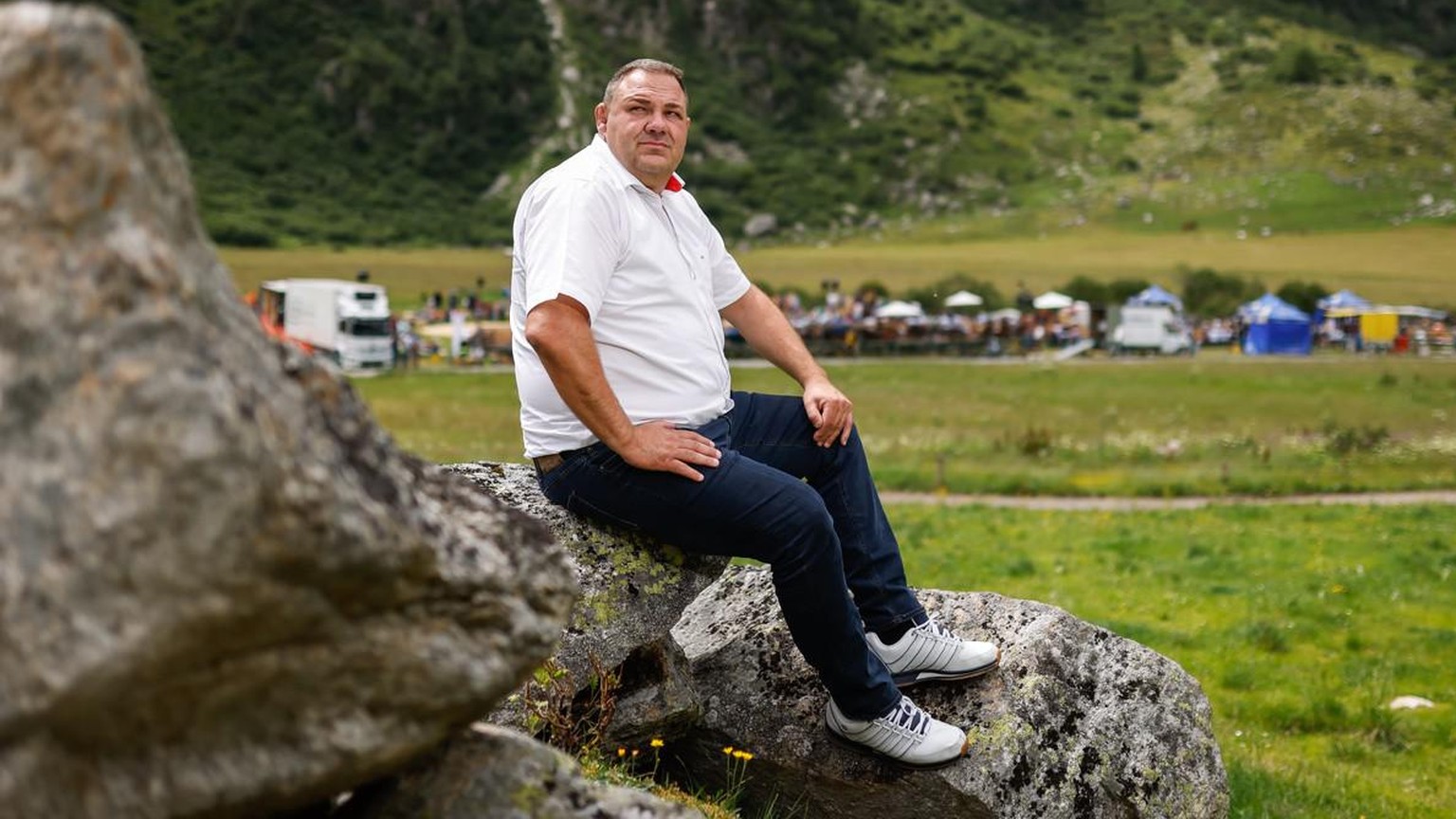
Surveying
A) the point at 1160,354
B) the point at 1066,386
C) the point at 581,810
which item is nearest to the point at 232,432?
the point at 581,810

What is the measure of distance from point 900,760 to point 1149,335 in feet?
211

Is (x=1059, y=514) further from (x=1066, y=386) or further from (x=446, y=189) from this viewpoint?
(x=446, y=189)

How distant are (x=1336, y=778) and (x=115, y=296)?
7670 mm

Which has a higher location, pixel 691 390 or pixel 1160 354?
pixel 691 390

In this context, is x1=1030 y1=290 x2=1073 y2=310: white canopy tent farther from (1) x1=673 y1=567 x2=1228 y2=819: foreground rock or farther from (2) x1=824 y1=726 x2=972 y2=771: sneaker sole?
(2) x1=824 y1=726 x2=972 y2=771: sneaker sole

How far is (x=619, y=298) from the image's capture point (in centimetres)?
573

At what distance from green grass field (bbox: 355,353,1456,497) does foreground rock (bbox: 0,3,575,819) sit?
1998 centimetres

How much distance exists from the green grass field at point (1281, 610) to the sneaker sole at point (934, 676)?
2035mm

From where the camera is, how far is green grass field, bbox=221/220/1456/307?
3831 inches

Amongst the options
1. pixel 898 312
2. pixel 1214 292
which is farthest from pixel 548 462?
pixel 1214 292

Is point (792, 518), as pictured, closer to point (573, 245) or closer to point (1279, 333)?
point (573, 245)

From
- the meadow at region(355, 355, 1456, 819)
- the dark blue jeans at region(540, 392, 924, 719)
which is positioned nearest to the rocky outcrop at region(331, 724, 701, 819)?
the dark blue jeans at region(540, 392, 924, 719)

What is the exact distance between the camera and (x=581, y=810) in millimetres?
3758

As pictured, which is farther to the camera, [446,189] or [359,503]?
[446,189]
